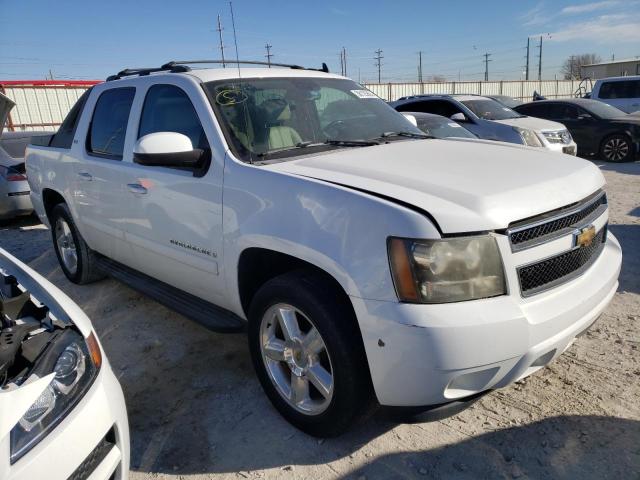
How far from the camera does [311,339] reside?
7.89 ft

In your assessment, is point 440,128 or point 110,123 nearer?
point 110,123

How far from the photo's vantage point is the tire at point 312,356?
7.22 ft

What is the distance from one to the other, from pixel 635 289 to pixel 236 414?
11.1ft

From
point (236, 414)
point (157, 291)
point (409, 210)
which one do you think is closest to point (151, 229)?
point (157, 291)

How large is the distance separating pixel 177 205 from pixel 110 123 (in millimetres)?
1432

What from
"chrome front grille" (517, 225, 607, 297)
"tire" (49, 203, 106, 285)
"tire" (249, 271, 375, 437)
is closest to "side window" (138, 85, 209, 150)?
"tire" (249, 271, 375, 437)

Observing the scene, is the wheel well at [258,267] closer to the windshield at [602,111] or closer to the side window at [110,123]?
the side window at [110,123]

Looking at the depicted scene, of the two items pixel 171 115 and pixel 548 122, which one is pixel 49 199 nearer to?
pixel 171 115

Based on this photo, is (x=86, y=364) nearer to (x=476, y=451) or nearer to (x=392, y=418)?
(x=392, y=418)

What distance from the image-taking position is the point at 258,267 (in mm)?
2785

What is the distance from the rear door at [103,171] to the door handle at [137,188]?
0.16 m

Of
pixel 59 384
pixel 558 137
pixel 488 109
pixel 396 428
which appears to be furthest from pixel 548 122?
pixel 59 384

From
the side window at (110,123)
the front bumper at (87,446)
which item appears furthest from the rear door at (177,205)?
the front bumper at (87,446)

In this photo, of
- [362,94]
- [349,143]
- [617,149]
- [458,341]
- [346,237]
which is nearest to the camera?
[458,341]
